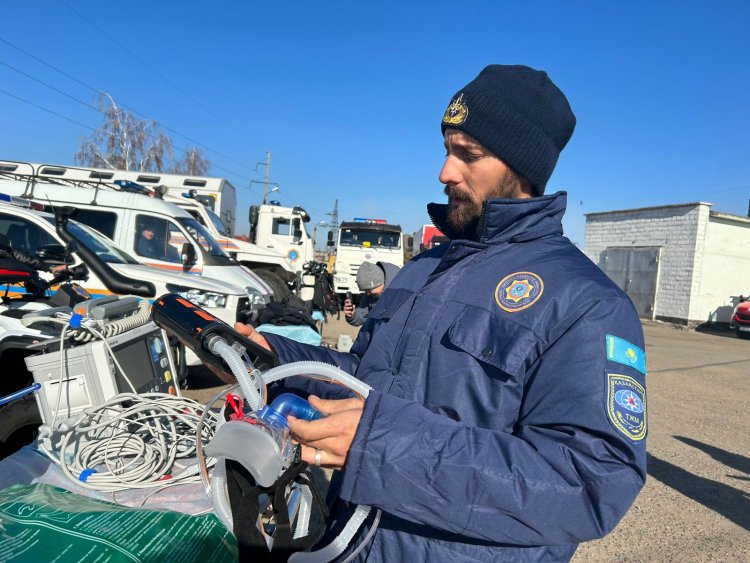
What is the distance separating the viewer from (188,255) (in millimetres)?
8156

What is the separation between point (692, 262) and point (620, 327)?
2048 centimetres

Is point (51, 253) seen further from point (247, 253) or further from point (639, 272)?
point (639, 272)

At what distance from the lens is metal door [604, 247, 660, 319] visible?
1994 centimetres

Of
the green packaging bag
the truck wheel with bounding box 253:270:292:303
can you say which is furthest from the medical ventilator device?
the truck wheel with bounding box 253:270:292:303

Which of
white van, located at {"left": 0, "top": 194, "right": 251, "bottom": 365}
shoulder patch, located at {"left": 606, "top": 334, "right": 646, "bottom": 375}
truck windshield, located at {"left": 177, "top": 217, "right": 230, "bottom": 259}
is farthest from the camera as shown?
truck windshield, located at {"left": 177, "top": 217, "right": 230, "bottom": 259}

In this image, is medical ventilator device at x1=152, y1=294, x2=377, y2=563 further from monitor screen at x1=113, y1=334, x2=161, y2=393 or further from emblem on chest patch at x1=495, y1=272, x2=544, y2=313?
monitor screen at x1=113, y1=334, x2=161, y2=393

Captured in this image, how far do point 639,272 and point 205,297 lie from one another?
18.8 meters

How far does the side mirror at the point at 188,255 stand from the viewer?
8141 mm

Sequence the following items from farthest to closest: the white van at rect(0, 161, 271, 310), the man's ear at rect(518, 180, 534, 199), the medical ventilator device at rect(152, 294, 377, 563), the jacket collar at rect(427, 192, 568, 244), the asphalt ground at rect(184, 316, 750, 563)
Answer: the white van at rect(0, 161, 271, 310) → the asphalt ground at rect(184, 316, 750, 563) → the man's ear at rect(518, 180, 534, 199) → the jacket collar at rect(427, 192, 568, 244) → the medical ventilator device at rect(152, 294, 377, 563)

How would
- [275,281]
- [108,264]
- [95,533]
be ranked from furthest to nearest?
[275,281] → [108,264] → [95,533]

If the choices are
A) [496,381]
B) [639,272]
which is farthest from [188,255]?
[639,272]

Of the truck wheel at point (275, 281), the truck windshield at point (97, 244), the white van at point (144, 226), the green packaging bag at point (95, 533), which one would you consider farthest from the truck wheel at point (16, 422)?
the truck wheel at point (275, 281)

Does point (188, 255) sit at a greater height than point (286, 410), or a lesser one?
greater

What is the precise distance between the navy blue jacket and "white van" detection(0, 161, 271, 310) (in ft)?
21.1
